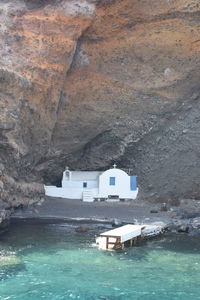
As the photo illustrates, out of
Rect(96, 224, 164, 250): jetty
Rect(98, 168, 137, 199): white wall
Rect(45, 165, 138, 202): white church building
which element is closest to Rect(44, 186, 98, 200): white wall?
Rect(45, 165, 138, 202): white church building

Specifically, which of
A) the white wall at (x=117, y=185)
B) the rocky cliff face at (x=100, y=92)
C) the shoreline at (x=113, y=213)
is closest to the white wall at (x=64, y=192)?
the shoreline at (x=113, y=213)

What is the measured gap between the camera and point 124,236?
1032 inches

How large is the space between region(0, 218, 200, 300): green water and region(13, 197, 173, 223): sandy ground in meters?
6.02

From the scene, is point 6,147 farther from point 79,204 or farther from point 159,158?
point 159,158

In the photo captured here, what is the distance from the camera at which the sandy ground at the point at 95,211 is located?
34.7 metres

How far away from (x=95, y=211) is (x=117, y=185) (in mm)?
4748

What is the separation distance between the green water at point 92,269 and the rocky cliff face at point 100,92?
8.80 meters

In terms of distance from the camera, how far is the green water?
703 inches

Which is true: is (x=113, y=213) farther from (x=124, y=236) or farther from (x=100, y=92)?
(x=100, y=92)

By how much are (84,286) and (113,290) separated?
1244mm

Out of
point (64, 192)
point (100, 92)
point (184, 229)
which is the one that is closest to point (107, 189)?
point (64, 192)

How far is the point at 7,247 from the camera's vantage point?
25.1 metres

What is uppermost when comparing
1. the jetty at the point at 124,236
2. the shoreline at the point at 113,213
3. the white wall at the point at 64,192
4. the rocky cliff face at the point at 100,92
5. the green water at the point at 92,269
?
the rocky cliff face at the point at 100,92

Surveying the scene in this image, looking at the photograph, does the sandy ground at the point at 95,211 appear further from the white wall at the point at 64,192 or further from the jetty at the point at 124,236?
the jetty at the point at 124,236
